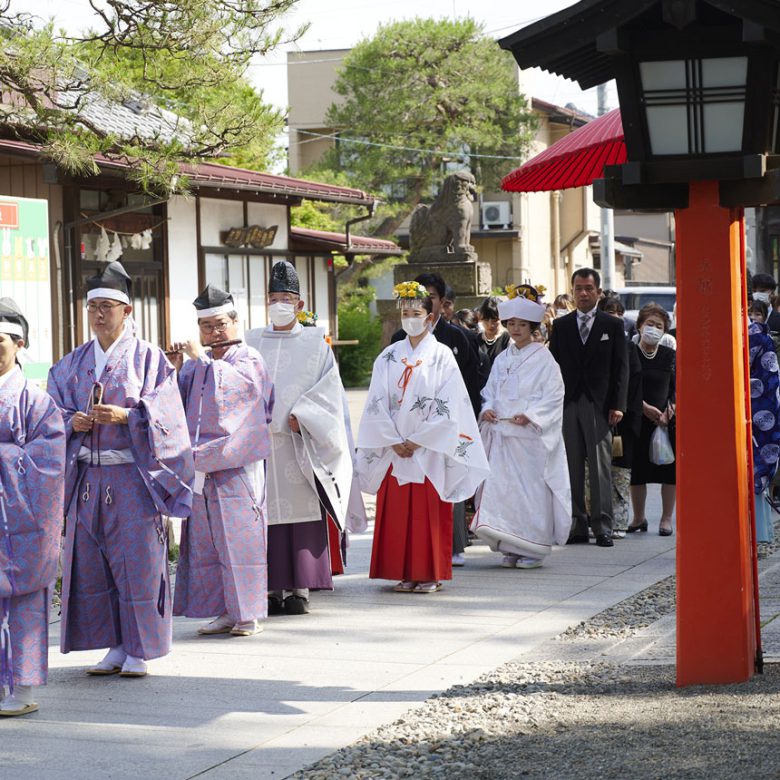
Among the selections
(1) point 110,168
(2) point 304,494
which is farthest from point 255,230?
(2) point 304,494

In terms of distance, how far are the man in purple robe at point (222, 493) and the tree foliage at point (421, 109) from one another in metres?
28.0

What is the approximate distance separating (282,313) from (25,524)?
2649 mm

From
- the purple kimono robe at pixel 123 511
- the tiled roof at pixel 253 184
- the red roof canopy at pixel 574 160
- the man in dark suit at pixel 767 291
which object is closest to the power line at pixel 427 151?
the tiled roof at pixel 253 184

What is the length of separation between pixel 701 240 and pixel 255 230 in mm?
16473

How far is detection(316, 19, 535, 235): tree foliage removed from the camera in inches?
1357

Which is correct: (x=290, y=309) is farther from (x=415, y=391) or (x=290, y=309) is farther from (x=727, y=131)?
(x=727, y=131)

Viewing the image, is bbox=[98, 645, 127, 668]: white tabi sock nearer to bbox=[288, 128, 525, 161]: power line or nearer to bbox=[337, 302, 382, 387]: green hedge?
bbox=[337, 302, 382, 387]: green hedge

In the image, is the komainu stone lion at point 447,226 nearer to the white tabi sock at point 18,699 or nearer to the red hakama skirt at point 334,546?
the red hakama skirt at point 334,546

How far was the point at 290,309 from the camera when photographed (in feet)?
24.9

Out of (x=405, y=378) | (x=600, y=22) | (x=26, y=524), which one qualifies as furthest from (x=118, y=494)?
(x=600, y=22)

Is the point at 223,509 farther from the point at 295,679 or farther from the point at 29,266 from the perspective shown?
the point at 29,266

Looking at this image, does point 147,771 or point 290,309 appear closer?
point 147,771

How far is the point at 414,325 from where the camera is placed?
26.8 feet

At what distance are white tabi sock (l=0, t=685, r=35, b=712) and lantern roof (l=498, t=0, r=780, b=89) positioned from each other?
323cm
